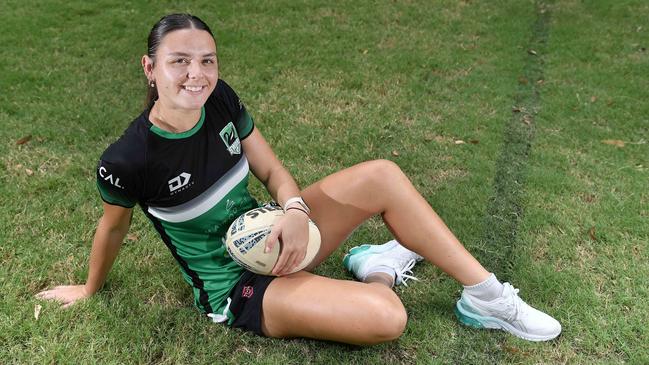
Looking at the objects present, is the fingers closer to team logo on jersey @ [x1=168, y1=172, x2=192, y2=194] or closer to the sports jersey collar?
team logo on jersey @ [x1=168, y1=172, x2=192, y2=194]

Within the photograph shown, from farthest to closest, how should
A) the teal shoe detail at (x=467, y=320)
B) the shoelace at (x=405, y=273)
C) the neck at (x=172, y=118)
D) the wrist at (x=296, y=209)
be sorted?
the shoelace at (x=405, y=273) → the teal shoe detail at (x=467, y=320) → the wrist at (x=296, y=209) → the neck at (x=172, y=118)

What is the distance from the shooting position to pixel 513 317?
95.7 inches

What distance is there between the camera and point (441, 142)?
164 inches

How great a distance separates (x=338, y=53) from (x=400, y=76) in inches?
30.3

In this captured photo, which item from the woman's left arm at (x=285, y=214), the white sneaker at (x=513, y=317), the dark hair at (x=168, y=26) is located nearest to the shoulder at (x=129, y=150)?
the dark hair at (x=168, y=26)

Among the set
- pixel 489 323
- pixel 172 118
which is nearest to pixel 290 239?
pixel 172 118

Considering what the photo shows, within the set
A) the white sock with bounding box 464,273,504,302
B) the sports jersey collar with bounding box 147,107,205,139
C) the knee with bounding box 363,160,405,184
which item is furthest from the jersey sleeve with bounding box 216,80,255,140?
the white sock with bounding box 464,273,504,302

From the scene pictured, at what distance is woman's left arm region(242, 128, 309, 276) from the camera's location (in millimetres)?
2170

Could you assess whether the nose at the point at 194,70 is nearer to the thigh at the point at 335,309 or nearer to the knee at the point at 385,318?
the thigh at the point at 335,309

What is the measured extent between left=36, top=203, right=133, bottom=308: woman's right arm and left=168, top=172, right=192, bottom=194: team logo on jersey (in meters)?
0.18

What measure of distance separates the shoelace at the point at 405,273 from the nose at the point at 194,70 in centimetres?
128

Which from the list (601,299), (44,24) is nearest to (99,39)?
(44,24)

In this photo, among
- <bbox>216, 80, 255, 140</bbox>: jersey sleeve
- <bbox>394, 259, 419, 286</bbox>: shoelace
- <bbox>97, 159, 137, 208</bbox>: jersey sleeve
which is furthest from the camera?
<bbox>394, 259, 419, 286</bbox>: shoelace

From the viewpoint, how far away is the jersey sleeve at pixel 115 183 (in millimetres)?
1983
